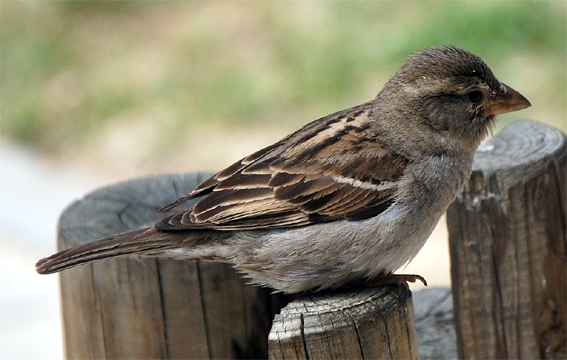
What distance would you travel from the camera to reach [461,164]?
13.1 ft

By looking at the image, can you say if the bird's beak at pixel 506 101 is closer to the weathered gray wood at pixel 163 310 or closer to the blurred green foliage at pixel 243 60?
the weathered gray wood at pixel 163 310

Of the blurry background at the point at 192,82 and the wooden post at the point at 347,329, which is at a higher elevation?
the blurry background at the point at 192,82

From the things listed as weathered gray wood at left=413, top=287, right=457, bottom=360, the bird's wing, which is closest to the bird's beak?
the bird's wing

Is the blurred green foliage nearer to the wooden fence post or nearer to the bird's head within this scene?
the bird's head

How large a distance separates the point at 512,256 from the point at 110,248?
184cm

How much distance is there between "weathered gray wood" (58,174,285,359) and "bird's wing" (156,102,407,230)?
8.7 inches

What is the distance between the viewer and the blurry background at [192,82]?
8336 millimetres

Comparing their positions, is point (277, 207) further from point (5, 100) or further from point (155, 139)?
point (5, 100)

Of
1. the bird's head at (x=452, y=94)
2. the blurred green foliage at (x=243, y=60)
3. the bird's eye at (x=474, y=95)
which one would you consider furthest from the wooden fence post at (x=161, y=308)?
the blurred green foliage at (x=243, y=60)

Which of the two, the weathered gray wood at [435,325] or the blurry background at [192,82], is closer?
the weathered gray wood at [435,325]

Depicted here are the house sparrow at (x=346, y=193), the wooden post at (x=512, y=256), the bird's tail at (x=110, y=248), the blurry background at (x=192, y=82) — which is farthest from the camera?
the blurry background at (x=192, y=82)

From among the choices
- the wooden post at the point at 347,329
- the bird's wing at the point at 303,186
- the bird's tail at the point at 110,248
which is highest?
the bird's wing at the point at 303,186

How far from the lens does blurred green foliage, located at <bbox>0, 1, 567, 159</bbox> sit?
8922 millimetres

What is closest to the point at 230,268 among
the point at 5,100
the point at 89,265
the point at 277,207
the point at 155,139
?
the point at 277,207
